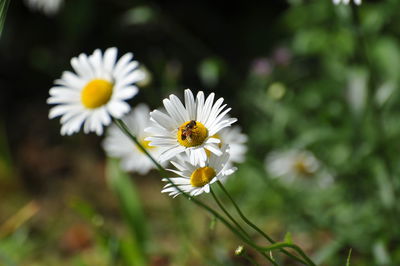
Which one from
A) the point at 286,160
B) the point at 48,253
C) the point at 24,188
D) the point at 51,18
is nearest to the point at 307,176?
the point at 286,160

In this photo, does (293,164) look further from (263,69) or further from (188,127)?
(188,127)

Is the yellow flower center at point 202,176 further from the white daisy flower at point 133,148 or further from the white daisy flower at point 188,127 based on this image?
the white daisy flower at point 133,148

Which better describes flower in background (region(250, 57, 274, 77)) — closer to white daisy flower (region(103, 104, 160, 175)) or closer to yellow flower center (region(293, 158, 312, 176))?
yellow flower center (region(293, 158, 312, 176))

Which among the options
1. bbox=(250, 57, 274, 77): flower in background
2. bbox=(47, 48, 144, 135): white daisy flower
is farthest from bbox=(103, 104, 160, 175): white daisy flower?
bbox=(250, 57, 274, 77): flower in background

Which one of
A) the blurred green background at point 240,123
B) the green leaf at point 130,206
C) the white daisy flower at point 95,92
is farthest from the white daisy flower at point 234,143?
the green leaf at point 130,206

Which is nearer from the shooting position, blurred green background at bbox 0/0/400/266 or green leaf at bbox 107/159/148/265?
blurred green background at bbox 0/0/400/266

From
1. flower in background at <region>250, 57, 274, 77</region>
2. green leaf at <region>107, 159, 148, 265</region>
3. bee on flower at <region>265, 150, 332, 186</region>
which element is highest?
flower in background at <region>250, 57, 274, 77</region>

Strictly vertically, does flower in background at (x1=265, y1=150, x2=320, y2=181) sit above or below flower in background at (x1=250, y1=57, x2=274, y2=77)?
below
